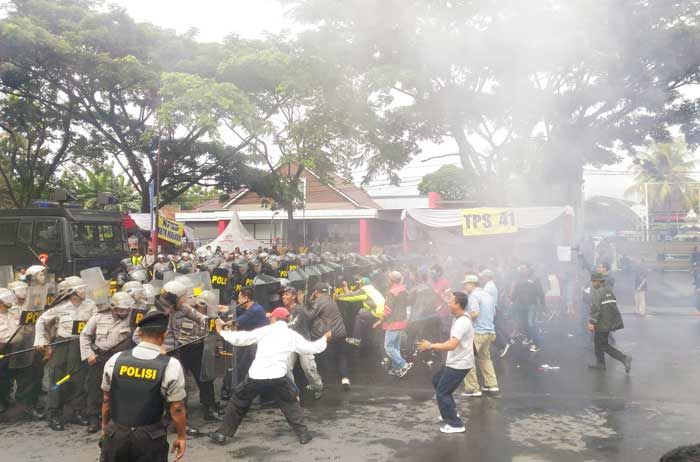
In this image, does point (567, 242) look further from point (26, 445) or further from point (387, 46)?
point (26, 445)

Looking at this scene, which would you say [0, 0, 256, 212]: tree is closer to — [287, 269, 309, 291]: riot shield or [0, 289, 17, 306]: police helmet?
[287, 269, 309, 291]: riot shield

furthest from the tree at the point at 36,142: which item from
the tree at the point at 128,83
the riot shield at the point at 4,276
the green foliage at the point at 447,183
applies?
the green foliage at the point at 447,183

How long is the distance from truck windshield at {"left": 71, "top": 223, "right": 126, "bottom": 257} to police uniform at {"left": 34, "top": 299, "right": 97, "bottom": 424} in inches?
214

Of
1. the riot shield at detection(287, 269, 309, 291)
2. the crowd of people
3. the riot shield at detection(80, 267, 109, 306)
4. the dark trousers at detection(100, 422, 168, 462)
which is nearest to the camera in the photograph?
the dark trousers at detection(100, 422, 168, 462)

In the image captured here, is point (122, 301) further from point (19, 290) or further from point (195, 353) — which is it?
point (19, 290)

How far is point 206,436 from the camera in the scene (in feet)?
16.4

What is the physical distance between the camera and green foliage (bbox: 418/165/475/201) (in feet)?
120

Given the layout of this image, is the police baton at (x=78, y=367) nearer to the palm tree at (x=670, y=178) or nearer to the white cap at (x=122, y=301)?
the white cap at (x=122, y=301)

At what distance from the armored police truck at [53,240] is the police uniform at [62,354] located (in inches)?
202

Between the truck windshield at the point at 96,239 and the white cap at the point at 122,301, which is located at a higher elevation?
the truck windshield at the point at 96,239

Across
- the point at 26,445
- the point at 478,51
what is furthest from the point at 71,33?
the point at 26,445

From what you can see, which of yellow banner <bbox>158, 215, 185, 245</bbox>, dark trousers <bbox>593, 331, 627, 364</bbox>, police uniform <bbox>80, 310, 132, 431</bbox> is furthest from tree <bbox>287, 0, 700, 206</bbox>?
police uniform <bbox>80, 310, 132, 431</bbox>

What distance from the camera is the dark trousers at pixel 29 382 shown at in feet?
18.0

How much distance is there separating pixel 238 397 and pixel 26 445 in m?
1.69
